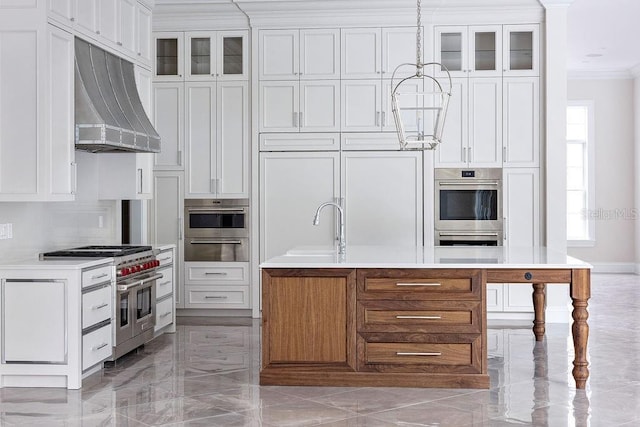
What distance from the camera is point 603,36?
918 centimetres

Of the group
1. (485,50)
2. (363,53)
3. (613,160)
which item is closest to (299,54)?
(363,53)

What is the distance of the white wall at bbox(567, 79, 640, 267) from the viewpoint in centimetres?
1159

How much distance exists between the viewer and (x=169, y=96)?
7688 mm

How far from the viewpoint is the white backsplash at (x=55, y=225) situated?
5.12 m

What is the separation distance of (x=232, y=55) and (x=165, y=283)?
2539 millimetres

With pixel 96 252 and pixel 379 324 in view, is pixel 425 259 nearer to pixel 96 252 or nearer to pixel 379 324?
pixel 379 324

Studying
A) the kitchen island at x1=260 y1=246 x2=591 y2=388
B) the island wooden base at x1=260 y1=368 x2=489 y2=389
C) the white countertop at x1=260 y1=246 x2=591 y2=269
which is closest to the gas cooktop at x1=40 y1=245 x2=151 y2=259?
the white countertop at x1=260 y1=246 x2=591 y2=269

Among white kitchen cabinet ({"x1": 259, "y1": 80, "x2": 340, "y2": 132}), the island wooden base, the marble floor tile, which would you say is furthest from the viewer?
white kitchen cabinet ({"x1": 259, "y1": 80, "x2": 340, "y2": 132})

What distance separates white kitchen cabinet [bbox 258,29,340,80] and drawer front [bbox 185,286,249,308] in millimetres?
2156

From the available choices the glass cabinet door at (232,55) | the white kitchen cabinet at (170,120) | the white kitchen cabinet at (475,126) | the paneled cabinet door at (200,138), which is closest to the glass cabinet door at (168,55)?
the white kitchen cabinet at (170,120)

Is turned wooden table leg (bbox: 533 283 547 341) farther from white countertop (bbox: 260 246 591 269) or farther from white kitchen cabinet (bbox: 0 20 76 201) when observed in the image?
white kitchen cabinet (bbox: 0 20 76 201)

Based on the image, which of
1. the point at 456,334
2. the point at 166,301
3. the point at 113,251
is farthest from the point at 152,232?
the point at 456,334

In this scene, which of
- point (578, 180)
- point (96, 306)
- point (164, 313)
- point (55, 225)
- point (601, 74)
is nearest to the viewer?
point (96, 306)

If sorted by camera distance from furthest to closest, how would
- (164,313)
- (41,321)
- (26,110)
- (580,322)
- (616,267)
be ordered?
1. (616,267)
2. (164,313)
3. (26,110)
4. (41,321)
5. (580,322)
